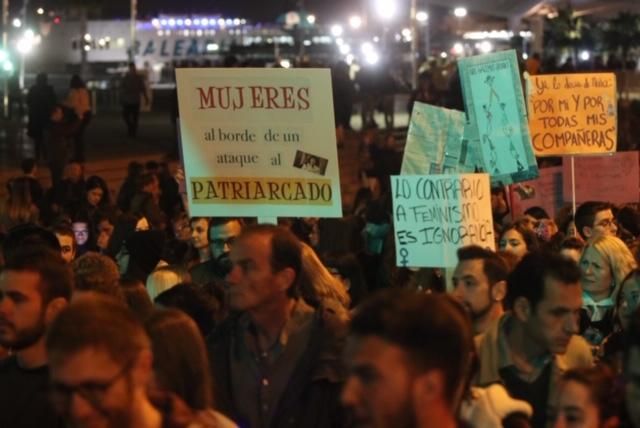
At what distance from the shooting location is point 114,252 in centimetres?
1071

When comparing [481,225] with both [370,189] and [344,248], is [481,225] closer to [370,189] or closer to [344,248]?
[344,248]

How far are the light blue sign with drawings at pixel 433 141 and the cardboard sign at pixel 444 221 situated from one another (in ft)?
5.30

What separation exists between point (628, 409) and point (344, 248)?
29.6ft

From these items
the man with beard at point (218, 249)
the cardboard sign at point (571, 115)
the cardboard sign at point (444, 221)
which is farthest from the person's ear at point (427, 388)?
the cardboard sign at point (571, 115)

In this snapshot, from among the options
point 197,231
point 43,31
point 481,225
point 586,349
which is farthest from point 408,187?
point 43,31

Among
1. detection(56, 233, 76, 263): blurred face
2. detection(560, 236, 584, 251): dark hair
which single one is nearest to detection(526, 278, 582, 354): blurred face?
detection(560, 236, 584, 251): dark hair

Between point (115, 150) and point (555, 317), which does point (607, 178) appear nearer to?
point (555, 317)

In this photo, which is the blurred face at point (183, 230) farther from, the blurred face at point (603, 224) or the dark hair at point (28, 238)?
the blurred face at point (603, 224)

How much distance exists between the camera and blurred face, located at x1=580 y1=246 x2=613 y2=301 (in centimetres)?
870

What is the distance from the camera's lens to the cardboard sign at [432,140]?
33.1 feet

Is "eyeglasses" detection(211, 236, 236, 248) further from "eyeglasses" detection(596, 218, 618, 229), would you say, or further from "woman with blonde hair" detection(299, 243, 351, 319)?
"eyeglasses" detection(596, 218, 618, 229)

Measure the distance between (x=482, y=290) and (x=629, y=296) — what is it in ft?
5.33

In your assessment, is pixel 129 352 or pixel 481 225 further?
pixel 481 225

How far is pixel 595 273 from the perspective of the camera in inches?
344
